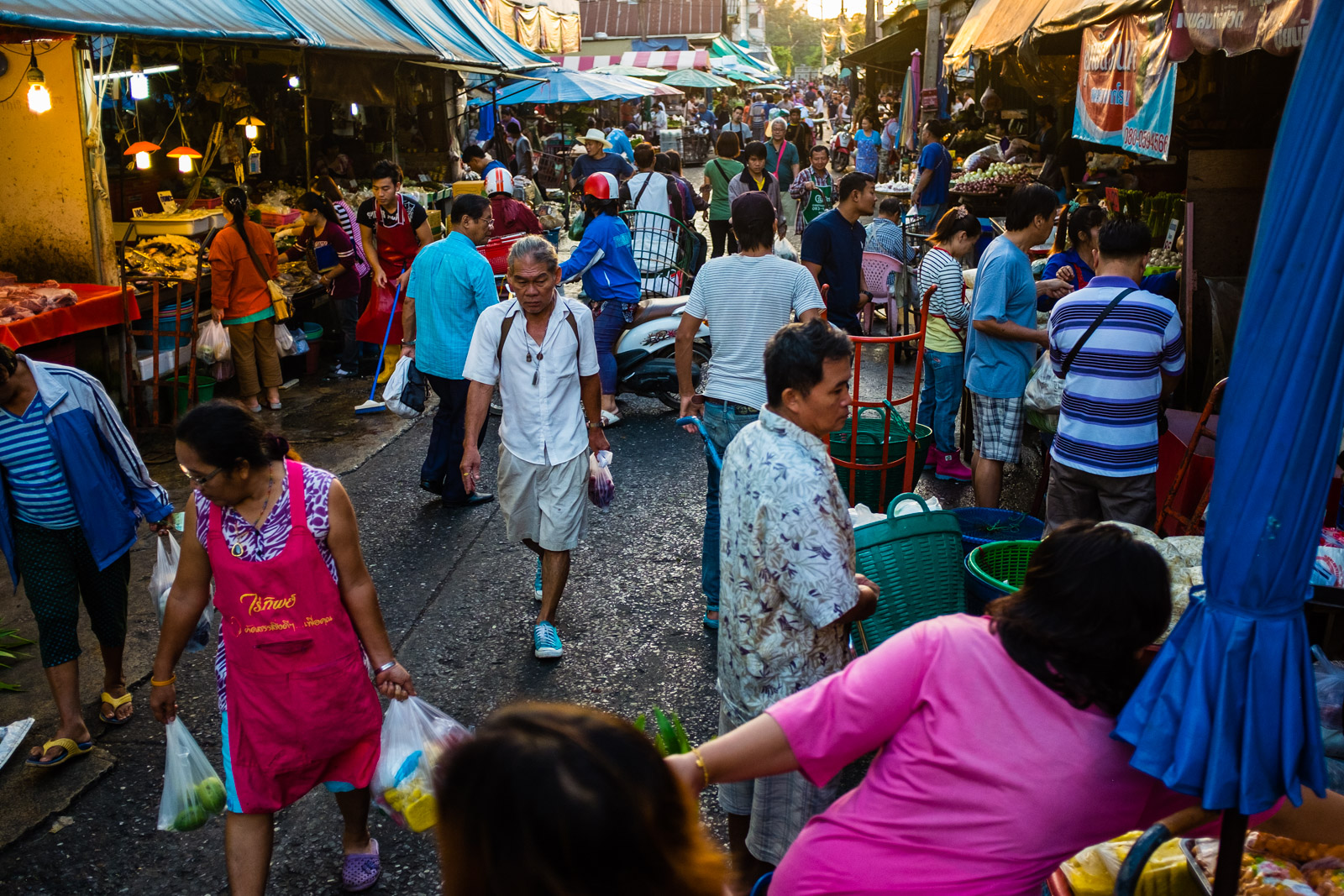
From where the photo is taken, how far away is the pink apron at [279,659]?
2943 mm

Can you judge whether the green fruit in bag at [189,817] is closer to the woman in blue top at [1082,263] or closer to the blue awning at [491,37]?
the woman in blue top at [1082,263]

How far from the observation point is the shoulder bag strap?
14.3 feet

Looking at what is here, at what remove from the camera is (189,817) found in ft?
10.0

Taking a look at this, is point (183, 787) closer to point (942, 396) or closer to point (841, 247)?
point (841, 247)

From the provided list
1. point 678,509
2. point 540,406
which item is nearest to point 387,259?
point 678,509

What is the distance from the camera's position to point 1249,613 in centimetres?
186

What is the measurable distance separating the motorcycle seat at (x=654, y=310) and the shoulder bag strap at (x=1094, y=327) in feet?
14.8

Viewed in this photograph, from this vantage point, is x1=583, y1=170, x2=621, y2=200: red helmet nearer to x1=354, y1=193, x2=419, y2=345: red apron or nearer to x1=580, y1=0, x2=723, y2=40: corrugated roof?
x1=354, y1=193, x2=419, y2=345: red apron

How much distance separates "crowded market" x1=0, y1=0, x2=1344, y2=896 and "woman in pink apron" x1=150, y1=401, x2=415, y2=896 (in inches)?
0.5

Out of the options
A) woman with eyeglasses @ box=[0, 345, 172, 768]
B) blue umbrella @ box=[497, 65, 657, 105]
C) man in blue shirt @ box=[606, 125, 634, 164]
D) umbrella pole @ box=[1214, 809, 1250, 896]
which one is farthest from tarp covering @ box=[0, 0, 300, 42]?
man in blue shirt @ box=[606, 125, 634, 164]

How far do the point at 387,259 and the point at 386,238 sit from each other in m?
0.19

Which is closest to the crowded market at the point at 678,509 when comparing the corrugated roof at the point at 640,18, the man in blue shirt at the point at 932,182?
the man in blue shirt at the point at 932,182

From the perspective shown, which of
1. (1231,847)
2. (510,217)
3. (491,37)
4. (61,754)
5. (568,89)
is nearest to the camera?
(1231,847)

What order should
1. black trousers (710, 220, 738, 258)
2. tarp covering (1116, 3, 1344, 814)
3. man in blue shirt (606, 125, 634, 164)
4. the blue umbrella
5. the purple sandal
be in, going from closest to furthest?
tarp covering (1116, 3, 1344, 814) < the purple sandal < black trousers (710, 220, 738, 258) < the blue umbrella < man in blue shirt (606, 125, 634, 164)
